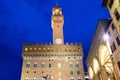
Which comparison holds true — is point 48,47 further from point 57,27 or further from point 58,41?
point 57,27

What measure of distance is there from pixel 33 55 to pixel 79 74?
624 inches

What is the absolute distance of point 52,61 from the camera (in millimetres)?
52750

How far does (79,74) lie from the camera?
50.9m

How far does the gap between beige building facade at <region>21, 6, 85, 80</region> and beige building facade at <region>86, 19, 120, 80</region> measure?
1857 cm

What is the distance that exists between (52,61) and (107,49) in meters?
27.8

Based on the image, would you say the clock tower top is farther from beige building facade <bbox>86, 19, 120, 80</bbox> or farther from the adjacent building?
beige building facade <bbox>86, 19, 120, 80</bbox>

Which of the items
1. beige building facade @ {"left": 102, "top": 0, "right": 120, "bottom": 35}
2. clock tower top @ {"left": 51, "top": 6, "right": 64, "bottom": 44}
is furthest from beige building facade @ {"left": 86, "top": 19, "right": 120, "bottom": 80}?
clock tower top @ {"left": 51, "top": 6, "right": 64, "bottom": 44}

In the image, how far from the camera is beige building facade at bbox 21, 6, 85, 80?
1965 inches

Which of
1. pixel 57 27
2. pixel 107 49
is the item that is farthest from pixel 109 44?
pixel 57 27

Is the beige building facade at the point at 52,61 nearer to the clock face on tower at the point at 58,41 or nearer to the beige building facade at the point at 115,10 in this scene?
the clock face on tower at the point at 58,41

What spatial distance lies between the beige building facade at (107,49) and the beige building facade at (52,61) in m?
18.6

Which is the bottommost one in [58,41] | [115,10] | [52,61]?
[115,10]

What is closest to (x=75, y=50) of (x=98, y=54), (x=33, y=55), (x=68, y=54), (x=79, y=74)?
(x=68, y=54)

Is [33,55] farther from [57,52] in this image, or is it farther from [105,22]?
[105,22]
